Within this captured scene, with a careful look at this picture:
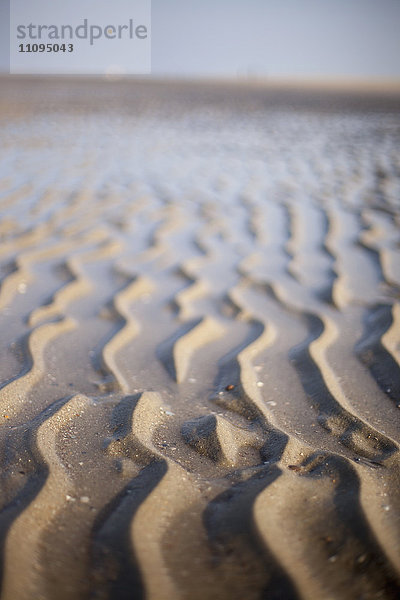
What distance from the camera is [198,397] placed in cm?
179

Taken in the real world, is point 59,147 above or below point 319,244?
above

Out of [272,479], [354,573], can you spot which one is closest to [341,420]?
[272,479]

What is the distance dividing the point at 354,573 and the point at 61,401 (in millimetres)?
1059

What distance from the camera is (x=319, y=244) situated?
348 cm

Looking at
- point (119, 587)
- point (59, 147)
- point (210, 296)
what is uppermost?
point (59, 147)

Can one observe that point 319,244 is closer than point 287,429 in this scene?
No

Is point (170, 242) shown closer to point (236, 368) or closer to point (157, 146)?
point (236, 368)

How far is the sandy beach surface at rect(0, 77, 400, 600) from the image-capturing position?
1.10 metres

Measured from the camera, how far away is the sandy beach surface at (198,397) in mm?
1099

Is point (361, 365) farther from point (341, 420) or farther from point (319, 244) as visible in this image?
point (319, 244)

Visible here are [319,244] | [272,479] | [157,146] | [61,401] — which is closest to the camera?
[272,479]

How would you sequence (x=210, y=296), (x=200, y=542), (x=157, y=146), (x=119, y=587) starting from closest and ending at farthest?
(x=119, y=587) < (x=200, y=542) < (x=210, y=296) < (x=157, y=146)

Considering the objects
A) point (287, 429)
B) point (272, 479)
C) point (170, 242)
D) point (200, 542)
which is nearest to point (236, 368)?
point (287, 429)

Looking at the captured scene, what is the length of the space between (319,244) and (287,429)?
2125 millimetres
